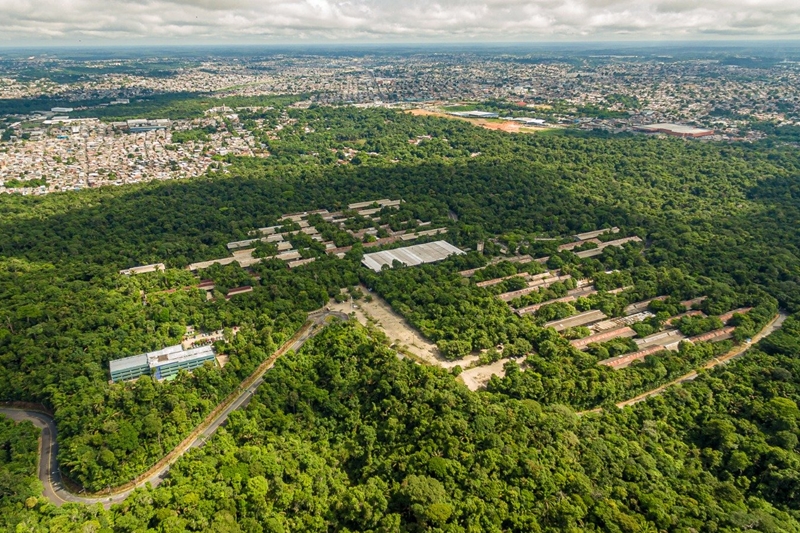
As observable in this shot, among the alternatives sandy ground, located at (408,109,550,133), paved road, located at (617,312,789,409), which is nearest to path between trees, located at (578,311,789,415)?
paved road, located at (617,312,789,409)

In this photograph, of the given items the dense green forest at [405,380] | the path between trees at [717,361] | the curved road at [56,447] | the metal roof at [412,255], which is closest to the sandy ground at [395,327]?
the dense green forest at [405,380]

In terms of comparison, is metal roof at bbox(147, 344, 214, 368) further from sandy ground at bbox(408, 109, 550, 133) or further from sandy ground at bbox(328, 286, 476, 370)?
sandy ground at bbox(408, 109, 550, 133)

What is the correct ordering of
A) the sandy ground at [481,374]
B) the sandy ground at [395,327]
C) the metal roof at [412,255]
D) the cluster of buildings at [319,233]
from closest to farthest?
1. the sandy ground at [481,374]
2. the sandy ground at [395,327]
3. the metal roof at [412,255]
4. the cluster of buildings at [319,233]

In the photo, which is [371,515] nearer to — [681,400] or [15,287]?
[681,400]

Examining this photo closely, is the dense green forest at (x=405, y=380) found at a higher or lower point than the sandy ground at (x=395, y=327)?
higher

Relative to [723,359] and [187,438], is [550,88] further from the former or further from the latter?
[187,438]

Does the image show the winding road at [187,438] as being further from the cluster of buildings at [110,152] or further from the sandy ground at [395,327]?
the cluster of buildings at [110,152]
